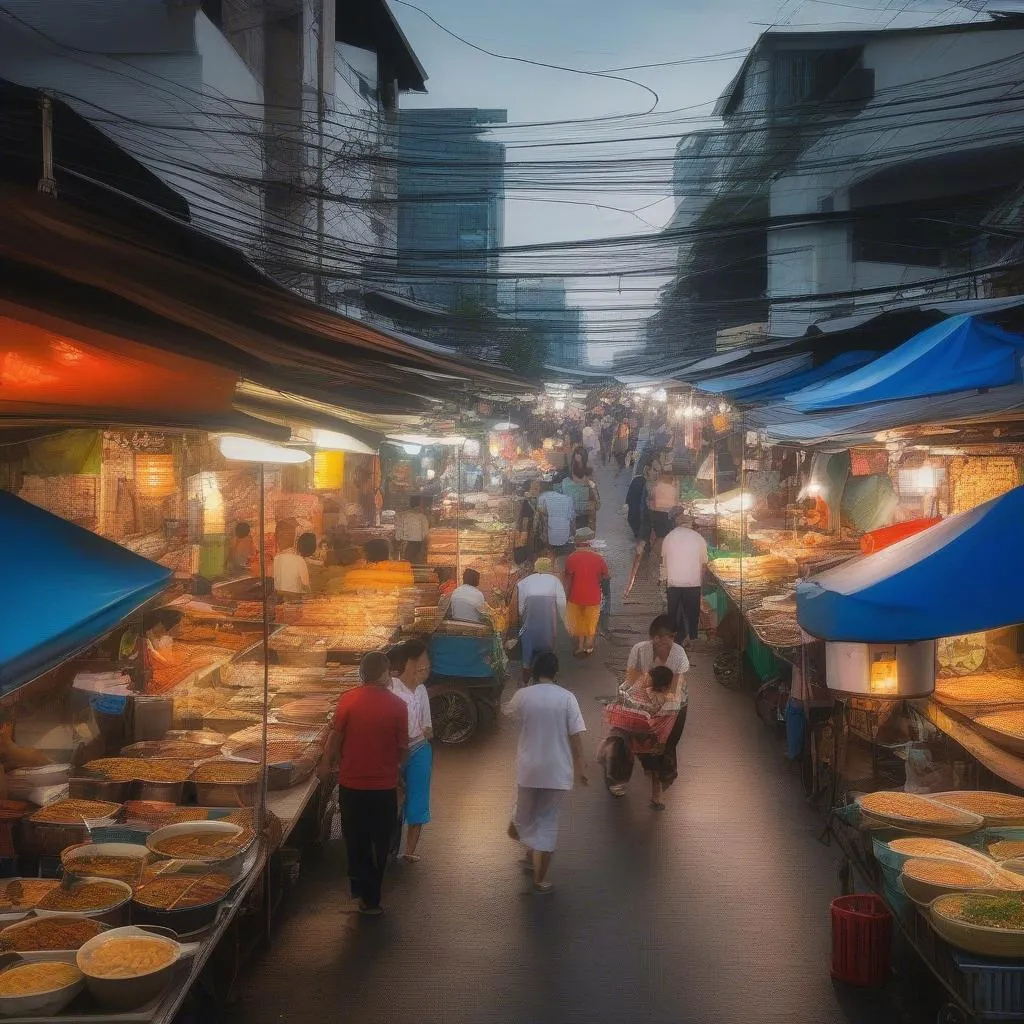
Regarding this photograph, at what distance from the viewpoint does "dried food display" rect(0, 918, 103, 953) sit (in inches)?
183

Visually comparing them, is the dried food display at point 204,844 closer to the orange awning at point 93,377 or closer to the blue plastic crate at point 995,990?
the orange awning at point 93,377

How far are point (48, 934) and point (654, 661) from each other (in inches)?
225

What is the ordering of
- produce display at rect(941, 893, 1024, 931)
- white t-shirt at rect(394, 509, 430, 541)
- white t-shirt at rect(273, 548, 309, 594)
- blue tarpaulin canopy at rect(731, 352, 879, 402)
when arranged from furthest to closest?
1. white t-shirt at rect(394, 509, 430, 541)
2. white t-shirt at rect(273, 548, 309, 594)
3. blue tarpaulin canopy at rect(731, 352, 879, 402)
4. produce display at rect(941, 893, 1024, 931)

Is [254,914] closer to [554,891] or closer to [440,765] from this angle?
[554,891]

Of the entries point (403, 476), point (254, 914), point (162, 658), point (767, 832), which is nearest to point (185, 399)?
point (254, 914)

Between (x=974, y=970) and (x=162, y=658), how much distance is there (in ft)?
22.2

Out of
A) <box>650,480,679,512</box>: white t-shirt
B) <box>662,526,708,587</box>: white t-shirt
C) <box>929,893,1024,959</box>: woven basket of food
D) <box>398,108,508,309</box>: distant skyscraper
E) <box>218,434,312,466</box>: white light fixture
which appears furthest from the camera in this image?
<box>650,480,679,512</box>: white t-shirt

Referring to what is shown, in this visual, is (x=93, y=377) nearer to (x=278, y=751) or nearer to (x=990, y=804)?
(x=278, y=751)

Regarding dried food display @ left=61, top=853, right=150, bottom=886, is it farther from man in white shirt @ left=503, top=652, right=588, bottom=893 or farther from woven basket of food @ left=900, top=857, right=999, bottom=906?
woven basket of food @ left=900, top=857, right=999, bottom=906

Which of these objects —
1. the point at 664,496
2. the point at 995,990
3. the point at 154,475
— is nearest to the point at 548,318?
the point at 664,496

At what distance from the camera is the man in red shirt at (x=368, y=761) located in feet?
22.7

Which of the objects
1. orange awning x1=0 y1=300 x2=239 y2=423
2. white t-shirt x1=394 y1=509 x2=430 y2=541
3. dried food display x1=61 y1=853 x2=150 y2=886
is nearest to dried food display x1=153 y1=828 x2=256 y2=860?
dried food display x1=61 y1=853 x2=150 y2=886

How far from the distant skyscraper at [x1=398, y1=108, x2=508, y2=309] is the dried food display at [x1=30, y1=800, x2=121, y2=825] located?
250 inches

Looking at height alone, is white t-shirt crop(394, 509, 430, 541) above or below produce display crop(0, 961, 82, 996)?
above
